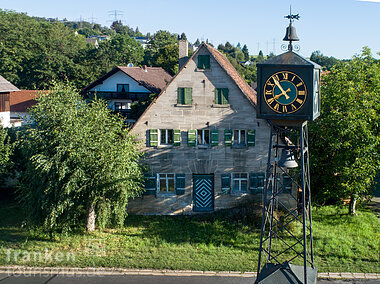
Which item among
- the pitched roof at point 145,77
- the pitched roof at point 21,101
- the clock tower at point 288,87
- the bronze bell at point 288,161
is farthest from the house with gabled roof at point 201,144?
the pitched roof at point 21,101

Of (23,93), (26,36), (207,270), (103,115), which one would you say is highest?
(26,36)

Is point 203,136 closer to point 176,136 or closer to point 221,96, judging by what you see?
point 176,136

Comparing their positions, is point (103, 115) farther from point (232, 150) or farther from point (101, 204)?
point (232, 150)

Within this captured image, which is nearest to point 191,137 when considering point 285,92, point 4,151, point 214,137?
point 214,137

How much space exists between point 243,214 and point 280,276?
12.5m

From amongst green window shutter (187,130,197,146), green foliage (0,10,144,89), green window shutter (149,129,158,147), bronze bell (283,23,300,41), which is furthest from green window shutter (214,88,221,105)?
green foliage (0,10,144,89)

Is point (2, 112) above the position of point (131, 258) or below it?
above

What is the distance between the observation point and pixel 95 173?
71.9ft

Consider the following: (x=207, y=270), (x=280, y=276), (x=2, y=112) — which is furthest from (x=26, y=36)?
(x=280, y=276)

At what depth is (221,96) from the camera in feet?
83.8

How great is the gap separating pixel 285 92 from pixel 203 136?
12.4m

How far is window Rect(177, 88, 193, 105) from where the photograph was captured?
2561cm

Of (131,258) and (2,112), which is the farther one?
(2,112)

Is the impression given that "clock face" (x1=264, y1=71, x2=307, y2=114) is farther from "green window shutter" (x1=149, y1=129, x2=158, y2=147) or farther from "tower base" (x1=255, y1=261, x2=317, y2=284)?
"green window shutter" (x1=149, y1=129, x2=158, y2=147)
